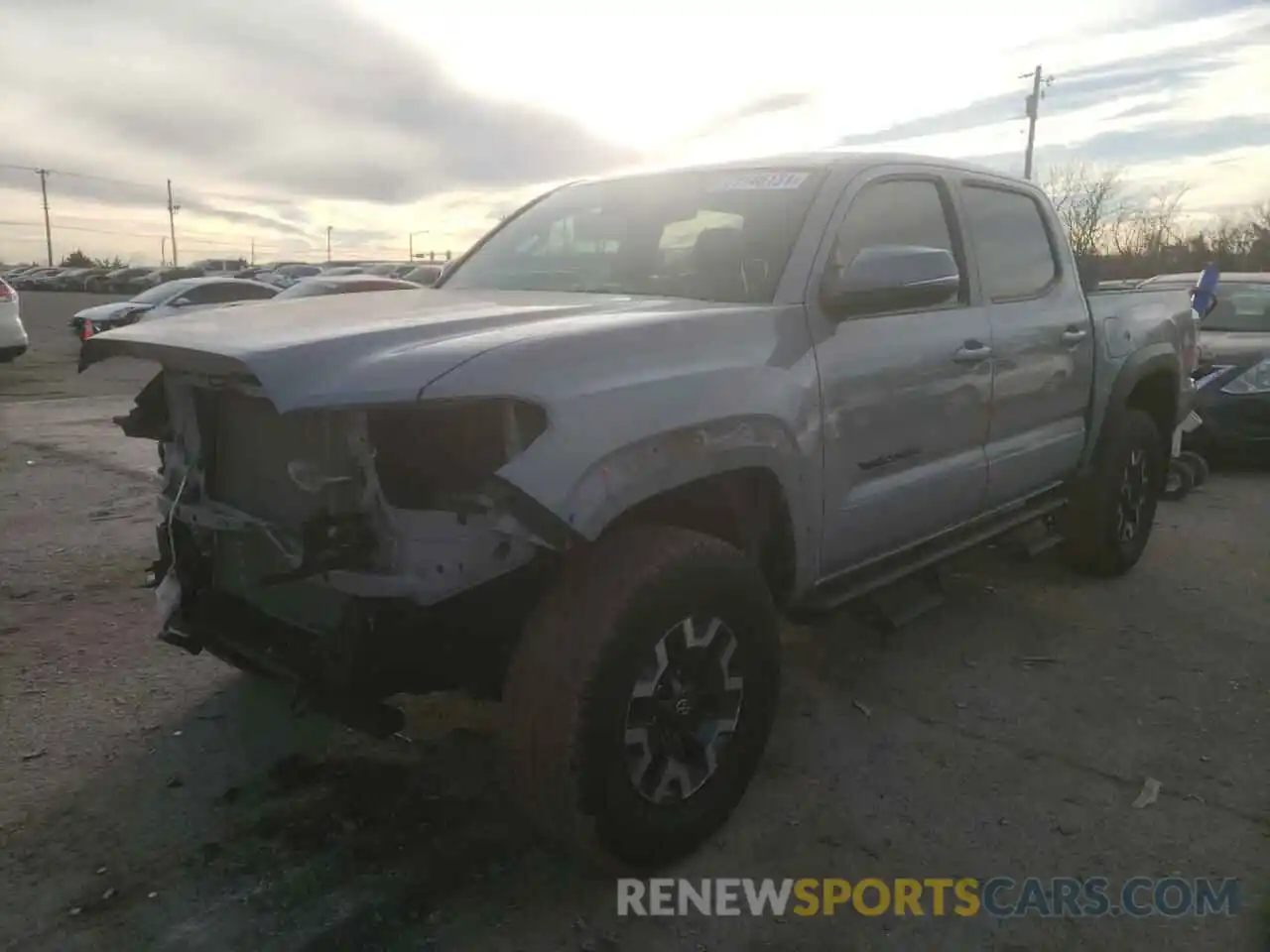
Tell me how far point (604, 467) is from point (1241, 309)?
8969 mm

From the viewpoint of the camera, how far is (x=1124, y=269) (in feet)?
98.8

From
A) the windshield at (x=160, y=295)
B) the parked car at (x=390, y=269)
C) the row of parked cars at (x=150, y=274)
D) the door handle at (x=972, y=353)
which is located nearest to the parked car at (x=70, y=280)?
the row of parked cars at (x=150, y=274)

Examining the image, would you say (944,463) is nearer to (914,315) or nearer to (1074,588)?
(914,315)

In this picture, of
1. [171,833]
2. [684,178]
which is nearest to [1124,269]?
[684,178]

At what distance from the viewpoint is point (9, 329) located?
1256 cm

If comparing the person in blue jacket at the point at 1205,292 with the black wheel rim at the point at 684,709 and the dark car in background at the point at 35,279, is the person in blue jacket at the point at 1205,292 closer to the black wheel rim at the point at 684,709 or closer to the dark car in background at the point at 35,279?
the black wheel rim at the point at 684,709

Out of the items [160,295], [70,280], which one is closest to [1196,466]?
[160,295]

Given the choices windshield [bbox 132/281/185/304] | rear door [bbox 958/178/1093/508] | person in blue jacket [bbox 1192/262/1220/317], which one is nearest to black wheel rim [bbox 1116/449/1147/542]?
rear door [bbox 958/178/1093/508]

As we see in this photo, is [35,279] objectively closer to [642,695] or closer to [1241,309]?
[1241,309]

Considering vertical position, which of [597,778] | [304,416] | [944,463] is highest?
[304,416]

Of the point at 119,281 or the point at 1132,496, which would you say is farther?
the point at 119,281

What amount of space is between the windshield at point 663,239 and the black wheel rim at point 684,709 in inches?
42.6

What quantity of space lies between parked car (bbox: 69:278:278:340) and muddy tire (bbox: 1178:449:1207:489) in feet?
45.7

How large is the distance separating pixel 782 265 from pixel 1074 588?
9.75ft
